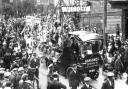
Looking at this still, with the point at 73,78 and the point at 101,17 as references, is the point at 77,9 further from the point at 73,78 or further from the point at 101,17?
the point at 73,78

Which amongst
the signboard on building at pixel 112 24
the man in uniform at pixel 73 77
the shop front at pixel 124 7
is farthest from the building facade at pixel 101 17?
the man in uniform at pixel 73 77

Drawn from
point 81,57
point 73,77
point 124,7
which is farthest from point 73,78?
point 124,7

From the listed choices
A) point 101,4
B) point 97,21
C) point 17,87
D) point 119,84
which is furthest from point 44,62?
point 101,4

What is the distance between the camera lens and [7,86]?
1223 centimetres

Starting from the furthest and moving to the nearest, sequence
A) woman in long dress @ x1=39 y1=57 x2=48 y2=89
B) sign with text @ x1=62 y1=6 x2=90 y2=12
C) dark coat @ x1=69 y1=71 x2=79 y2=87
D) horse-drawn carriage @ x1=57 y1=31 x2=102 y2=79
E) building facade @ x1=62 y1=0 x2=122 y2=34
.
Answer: building facade @ x1=62 y1=0 x2=122 y2=34 → sign with text @ x1=62 y1=6 x2=90 y2=12 → woman in long dress @ x1=39 y1=57 x2=48 y2=89 → horse-drawn carriage @ x1=57 y1=31 x2=102 y2=79 → dark coat @ x1=69 y1=71 x2=79 y2=87

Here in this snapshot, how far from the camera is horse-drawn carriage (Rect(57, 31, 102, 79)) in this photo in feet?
59.2

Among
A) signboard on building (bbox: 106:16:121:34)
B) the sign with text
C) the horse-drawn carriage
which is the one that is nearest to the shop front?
the sign with text

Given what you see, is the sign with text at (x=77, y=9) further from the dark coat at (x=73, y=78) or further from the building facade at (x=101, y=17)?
the dark coat at (x=73, y=78)

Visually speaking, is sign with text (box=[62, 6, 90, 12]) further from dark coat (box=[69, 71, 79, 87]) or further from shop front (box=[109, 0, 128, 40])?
dark coat (box=[69, 71, 79, 87])

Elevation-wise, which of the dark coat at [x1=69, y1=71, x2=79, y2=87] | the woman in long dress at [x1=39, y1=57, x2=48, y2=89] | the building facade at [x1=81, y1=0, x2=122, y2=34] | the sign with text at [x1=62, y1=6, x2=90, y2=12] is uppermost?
the sign with text at [x1=62, y1=6, x2=90, y2=12]

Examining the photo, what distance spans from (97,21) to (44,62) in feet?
71.1

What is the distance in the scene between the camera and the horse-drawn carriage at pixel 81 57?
710 inches

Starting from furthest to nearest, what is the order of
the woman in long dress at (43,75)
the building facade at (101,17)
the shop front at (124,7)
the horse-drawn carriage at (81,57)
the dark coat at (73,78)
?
the building facade at (101,17), the shop front at (124,7), the woman in long dress at (43,75), the horse-drawn carriage at (81,57), the dark coat at (73,78)

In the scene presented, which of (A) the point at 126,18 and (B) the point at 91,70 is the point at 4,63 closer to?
(B) the point at 91,70
